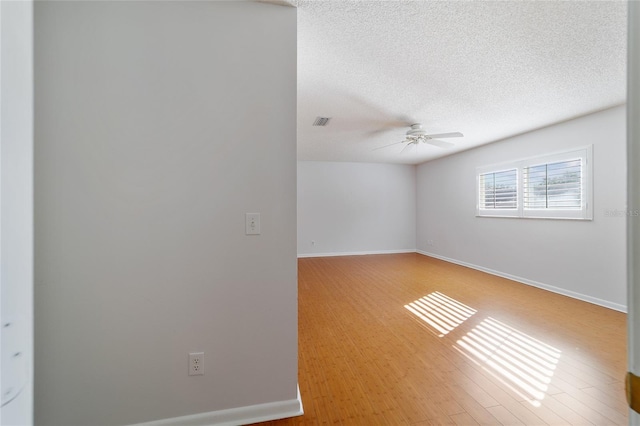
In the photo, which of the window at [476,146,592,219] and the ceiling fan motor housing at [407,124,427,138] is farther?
the ceiling fan motor housing at [407,124,427,138]

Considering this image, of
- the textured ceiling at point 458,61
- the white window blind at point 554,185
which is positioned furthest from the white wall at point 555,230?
the textured ceiling at point 458,61

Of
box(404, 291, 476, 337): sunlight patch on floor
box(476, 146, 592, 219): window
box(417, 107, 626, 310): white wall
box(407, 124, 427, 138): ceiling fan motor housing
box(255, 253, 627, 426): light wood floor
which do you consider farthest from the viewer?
box(407, 124, 427, 138): ceiling fan motor housing

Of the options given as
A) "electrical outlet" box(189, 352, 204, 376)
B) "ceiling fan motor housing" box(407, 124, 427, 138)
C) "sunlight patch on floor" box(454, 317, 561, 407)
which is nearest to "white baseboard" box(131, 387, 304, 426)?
"electrical outlet" box(189, 352, 204, 376)

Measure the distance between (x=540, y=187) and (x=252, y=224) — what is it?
4.68 m

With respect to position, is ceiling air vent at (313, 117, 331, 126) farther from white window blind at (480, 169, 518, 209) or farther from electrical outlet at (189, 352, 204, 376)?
white window blind at (480, 169, 518, 209)

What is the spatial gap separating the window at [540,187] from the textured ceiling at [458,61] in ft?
2.09

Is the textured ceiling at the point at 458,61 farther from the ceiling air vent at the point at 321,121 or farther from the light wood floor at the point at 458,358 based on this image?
the light wood floor at the point at 458,358

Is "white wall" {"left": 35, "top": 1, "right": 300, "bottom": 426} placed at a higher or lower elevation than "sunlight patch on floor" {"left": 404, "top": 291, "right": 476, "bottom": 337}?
higher

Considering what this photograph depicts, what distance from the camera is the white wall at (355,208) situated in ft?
22.3

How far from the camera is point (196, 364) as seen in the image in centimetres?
145

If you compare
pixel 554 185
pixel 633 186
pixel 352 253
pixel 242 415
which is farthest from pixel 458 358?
pixel 352 253

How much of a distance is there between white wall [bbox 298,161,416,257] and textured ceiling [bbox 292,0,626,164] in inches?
120

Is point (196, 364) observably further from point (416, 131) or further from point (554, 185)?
point (554, 185)
